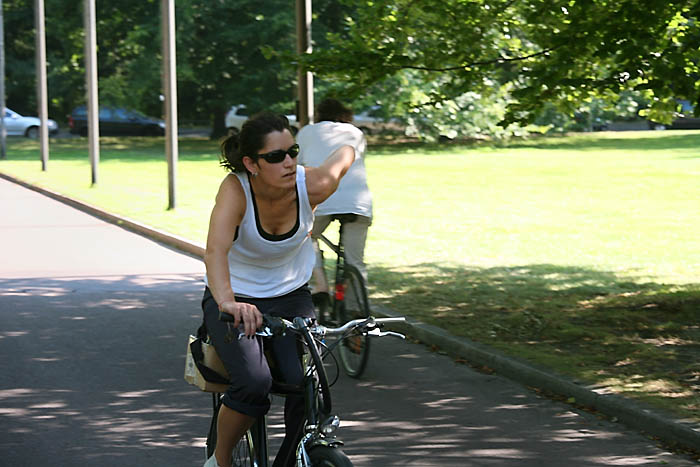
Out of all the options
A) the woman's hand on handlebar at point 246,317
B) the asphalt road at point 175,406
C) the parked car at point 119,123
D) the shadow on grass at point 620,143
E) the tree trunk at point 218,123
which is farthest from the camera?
the parked car at point 119,123

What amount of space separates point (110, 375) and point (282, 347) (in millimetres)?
3920

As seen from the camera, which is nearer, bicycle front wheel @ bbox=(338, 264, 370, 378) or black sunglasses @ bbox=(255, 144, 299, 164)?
black sunglasses @ bbox=(255, 144, 299, 164)

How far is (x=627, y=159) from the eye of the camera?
35.0 meters

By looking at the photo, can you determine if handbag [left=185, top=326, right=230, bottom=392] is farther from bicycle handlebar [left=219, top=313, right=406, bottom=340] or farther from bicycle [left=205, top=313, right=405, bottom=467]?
bicycle handlebar [left=219, top=313, right=406, bottom=340]

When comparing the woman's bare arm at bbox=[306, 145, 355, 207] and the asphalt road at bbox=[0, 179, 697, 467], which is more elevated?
the woman's bare arm at bbox=[306, 145, 355, 207]

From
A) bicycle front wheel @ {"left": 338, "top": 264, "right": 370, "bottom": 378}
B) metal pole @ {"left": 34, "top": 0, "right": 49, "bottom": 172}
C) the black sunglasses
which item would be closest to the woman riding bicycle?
the black sunglasses

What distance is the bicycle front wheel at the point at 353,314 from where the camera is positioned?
25.7 ft

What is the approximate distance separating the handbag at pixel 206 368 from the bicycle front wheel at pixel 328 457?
0.60 metres

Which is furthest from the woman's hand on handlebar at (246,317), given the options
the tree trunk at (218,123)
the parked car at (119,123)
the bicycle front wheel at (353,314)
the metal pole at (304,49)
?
the parked car at (119,123)

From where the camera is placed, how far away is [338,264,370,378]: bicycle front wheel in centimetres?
784

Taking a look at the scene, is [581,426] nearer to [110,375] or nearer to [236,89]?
[110,375]

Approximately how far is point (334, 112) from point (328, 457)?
16.2 feet

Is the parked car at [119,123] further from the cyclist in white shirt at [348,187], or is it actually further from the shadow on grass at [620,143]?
the cyclist in white shirt at [348,187]

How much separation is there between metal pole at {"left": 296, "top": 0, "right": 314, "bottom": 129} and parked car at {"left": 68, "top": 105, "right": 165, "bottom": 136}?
141ft
